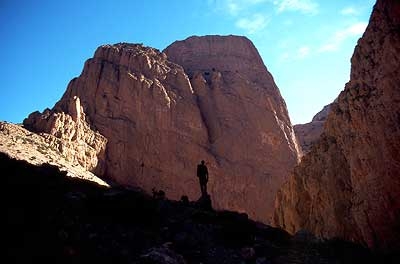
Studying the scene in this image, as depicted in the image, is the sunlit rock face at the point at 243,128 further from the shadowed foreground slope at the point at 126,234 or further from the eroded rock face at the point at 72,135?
the shadowed foreground slope at the point at 126,234

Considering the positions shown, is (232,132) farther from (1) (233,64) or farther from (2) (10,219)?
(2) (10,219)

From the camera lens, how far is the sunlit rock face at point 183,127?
53500 millimetres

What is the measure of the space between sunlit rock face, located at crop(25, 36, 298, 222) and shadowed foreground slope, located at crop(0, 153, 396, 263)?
35394 mm

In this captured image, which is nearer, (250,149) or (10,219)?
(10,219)

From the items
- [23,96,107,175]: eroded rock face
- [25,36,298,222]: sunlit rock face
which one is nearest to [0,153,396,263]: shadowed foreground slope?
[23,96,107,175]: eroded rock face

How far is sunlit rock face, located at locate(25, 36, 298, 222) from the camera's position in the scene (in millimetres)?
53500

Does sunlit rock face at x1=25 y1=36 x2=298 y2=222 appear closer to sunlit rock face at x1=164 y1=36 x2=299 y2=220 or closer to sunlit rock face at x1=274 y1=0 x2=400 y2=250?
sunlit rock face at x1=164 y1=36 x2=299 y2=220

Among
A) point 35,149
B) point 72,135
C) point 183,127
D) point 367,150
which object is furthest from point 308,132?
point 367,150

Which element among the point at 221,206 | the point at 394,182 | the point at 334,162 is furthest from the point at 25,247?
the point at 221,206

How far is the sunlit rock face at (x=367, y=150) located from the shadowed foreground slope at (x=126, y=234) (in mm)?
2089

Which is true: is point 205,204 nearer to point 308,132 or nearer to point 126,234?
point 126,234

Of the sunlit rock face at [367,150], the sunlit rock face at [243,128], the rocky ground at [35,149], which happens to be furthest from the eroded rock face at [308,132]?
the sunlit rock face at [367,150]

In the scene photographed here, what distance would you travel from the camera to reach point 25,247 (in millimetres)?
8875

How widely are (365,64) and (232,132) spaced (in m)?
38.9
